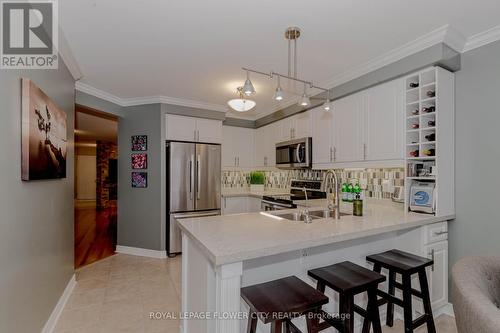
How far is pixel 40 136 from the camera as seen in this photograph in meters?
1.85

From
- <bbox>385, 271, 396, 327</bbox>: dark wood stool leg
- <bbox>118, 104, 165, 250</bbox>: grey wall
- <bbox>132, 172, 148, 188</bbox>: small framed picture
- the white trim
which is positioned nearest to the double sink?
<bbox>385, 271, 396, 327</bbox>: dark wood stool leg

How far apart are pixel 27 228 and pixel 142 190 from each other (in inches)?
92.5

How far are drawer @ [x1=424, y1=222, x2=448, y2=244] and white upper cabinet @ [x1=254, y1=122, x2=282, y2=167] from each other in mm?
2639

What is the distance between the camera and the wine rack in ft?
7.32

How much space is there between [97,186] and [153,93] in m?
7.37

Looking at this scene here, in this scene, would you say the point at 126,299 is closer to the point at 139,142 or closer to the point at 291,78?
the point at 139,142

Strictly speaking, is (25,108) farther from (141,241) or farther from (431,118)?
(431,118)

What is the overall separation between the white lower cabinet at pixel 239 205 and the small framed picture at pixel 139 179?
1.33m

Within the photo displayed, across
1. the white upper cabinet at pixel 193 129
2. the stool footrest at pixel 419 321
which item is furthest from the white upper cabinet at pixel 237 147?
the stool footrest at pixel 419 321

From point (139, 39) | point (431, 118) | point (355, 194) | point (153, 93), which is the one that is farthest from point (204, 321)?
point (153, 93)

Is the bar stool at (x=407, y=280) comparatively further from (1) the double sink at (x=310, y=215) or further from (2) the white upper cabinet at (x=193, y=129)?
(2) the white upper cabinet at (x=193, y=129)

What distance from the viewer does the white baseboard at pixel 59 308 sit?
2.06m

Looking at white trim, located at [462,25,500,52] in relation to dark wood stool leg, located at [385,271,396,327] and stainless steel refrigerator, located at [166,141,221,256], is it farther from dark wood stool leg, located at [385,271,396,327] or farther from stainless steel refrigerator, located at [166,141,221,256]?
stainless steel refrigerator, located at [166,141,221,256]

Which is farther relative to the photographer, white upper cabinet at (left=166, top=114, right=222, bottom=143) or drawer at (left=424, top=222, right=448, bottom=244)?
white upper cabinet at (left=166, top=114, right=222, bottom=143)
